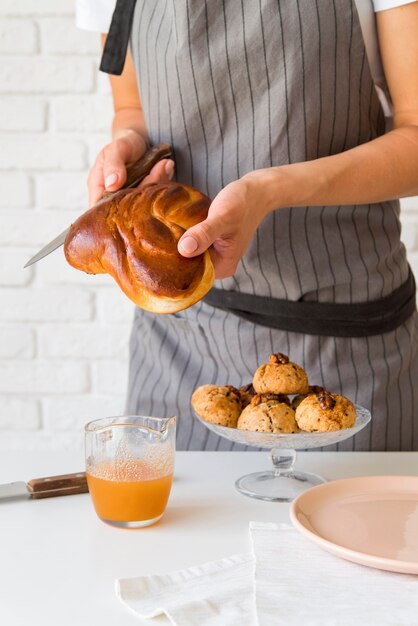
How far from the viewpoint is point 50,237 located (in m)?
1.92

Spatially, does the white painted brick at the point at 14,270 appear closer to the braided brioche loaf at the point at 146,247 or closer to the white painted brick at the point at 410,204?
the white painted brick at the point at 410,204

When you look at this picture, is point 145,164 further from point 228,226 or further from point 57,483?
point 57,483

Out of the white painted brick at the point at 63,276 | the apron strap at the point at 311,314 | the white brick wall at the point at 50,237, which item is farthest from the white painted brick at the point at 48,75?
the apron strap at the point at 311,314

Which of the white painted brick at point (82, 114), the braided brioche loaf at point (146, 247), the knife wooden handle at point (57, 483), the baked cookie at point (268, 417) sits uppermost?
the white painted brick at point (82, 114)

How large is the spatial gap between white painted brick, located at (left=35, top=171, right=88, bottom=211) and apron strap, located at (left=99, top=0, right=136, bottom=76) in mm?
555

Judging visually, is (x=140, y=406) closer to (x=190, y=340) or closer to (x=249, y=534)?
(x=190, y=340)

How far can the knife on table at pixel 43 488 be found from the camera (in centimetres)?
94

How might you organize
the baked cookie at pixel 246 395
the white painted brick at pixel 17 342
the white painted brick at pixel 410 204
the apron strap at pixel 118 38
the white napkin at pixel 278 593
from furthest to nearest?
the white painted brick at pixel 17 342, the white painted brick at pixel 410 204, the apron strap at pixel 118 38, the baked cookie at pixel 246 395, the white napkin at pixel 278 593

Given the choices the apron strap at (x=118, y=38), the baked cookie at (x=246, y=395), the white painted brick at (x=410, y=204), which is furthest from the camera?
the white painted brick at (x=410, y=204)

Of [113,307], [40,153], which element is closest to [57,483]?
[113,307]

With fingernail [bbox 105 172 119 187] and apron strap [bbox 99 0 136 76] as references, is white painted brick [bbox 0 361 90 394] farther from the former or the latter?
fingernail [bbox 105 172 119 187]

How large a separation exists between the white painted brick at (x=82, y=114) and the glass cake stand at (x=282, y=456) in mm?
1062

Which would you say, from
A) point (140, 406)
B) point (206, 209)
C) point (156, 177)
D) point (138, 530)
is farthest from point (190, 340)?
point (138, 530)

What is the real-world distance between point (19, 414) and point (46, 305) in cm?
26
